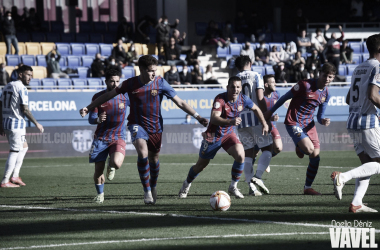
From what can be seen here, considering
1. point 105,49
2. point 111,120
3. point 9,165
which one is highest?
point 105,49

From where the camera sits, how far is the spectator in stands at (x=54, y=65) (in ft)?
64.1

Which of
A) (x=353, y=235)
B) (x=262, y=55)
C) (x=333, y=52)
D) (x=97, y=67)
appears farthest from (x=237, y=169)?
(x=333, y=52)

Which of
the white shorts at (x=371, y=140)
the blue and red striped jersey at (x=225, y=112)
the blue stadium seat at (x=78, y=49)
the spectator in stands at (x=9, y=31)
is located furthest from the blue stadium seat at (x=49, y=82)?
the white shorts at (x=371, y=140)

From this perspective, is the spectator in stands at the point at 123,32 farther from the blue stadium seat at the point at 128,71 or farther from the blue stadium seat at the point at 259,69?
the blue stadium seat at the point at 259,69

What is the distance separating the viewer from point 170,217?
630 cm

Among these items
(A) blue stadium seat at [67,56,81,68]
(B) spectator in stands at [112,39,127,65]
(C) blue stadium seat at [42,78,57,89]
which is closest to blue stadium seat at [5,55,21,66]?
(C) blue stadium seat at [42,78,57,89]

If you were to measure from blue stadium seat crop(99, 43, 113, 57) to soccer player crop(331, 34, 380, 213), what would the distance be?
17075 mm

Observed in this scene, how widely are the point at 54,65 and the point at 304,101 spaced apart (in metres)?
13.3

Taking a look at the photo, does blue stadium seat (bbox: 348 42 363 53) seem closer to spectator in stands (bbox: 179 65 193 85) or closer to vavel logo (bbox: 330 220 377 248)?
spectator in stands (bbox: 179 65 193 85)

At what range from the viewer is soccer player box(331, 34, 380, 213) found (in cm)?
602

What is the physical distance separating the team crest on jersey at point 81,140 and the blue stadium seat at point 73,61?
462cm

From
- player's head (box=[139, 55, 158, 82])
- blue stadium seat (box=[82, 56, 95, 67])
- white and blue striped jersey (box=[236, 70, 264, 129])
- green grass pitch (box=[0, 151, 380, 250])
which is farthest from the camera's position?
blue stadium seat (box=[82, 56, 95, 67])

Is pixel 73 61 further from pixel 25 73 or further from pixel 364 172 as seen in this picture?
pixel 364 172

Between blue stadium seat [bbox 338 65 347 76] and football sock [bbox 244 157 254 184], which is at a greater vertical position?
blue stadium seat [bbox 338 65 347 76]
